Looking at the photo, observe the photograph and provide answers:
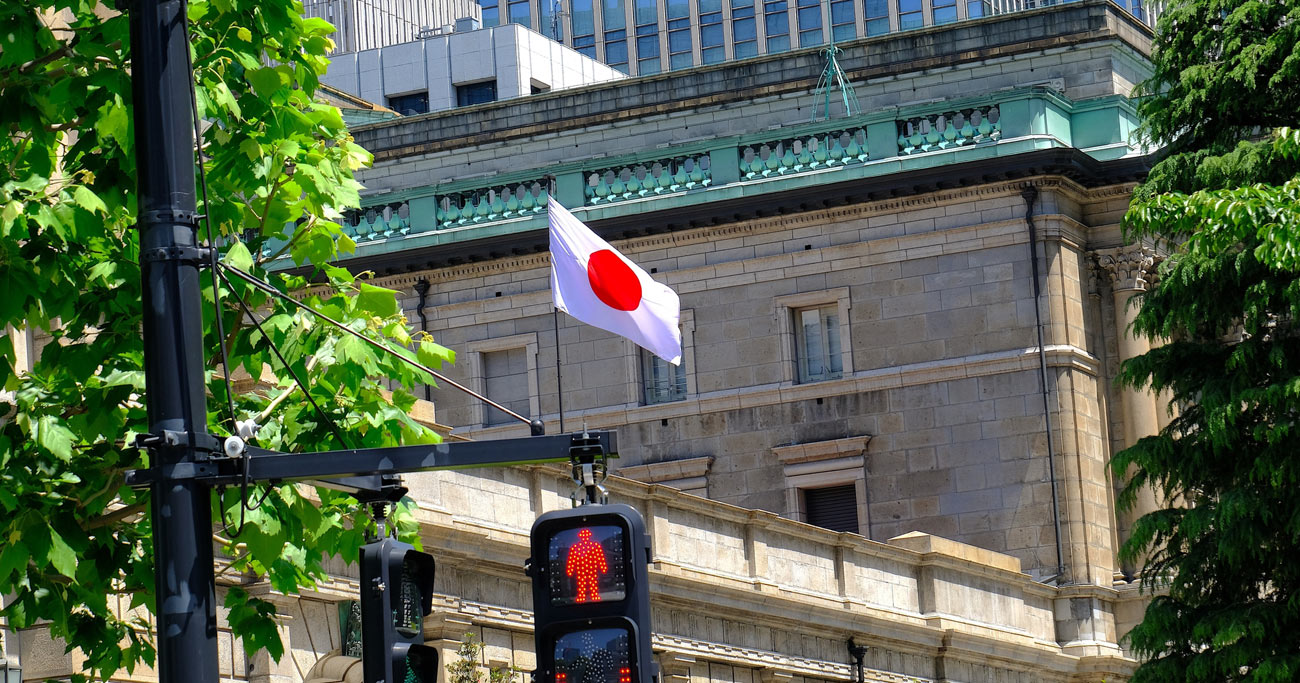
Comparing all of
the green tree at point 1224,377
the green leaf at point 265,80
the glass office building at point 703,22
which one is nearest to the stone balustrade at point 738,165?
the green tree at point 1224,377

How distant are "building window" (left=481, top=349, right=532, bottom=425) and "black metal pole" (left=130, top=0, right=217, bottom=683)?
3810cm

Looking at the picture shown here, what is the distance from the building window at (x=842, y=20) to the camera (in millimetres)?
96438

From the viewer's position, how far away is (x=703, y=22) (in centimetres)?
9938

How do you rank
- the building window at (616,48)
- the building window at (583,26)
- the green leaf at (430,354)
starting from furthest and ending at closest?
the building window at (583,26), the building window at (616,48), the green leaf at (430,354)

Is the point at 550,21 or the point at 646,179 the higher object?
the point at 550,21

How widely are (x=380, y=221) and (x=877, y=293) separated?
1140cm

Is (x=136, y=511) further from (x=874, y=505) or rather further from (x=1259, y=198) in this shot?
(x=874, y=505)

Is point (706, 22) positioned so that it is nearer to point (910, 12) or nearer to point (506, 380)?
point (910, 12)

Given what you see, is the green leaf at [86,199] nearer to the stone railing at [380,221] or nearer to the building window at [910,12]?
the stone railing at [380,221]

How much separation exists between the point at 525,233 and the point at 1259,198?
33804mm

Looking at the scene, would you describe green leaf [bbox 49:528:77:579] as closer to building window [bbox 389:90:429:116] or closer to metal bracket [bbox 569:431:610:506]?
metal bracket [bbox 569:431:610:506]

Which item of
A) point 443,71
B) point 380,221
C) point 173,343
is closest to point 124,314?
point 173,343

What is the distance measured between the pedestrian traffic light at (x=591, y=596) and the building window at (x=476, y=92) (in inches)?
2471

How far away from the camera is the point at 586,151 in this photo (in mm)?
52000
